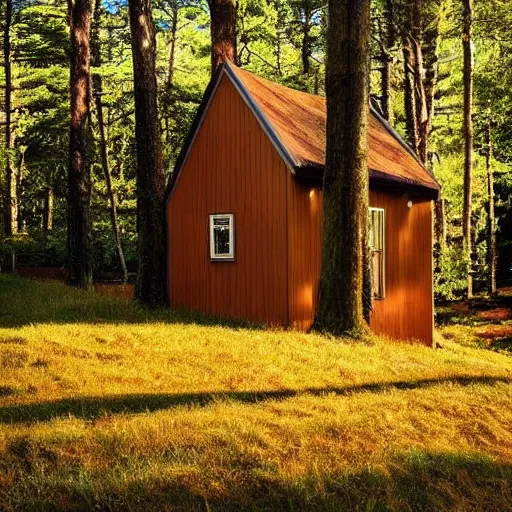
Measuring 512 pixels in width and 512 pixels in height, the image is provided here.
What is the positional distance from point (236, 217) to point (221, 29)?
5.84 m

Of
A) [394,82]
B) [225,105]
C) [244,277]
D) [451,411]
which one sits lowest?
[451,411]

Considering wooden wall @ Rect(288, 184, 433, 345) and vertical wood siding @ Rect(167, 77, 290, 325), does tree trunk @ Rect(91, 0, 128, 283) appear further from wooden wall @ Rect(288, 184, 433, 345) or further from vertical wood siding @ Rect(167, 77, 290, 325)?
wooden wall @ Rect(288, 184, 433, 345)

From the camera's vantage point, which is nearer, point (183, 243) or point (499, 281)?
point (183, 243)

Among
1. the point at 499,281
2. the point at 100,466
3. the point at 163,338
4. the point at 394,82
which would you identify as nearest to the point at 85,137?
the point at 163,338

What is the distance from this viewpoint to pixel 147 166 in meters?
15.6

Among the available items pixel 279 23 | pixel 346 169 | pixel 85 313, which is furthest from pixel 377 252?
pixel 279 23

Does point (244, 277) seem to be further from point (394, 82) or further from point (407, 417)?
point (394, 82)

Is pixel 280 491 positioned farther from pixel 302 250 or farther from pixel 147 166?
pixel 147 166

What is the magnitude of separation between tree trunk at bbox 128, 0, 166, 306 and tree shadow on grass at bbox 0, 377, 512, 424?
25.8ft

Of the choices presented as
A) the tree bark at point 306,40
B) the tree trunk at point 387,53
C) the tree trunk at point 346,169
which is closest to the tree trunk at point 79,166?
the tree trunk at point 346,169

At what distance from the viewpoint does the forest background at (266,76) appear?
25.2 meters

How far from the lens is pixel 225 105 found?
51.3 ft

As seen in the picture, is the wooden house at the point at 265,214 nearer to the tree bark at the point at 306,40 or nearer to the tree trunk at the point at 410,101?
the tree trunk at the point at 410,101

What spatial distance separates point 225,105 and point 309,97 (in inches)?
191
